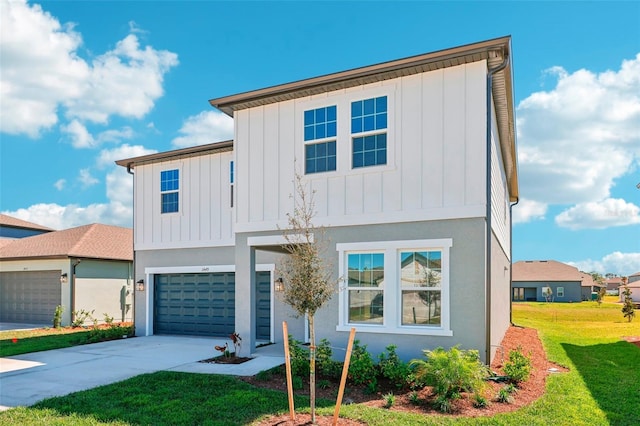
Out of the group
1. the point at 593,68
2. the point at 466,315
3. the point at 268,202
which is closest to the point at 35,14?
the point at 268,202

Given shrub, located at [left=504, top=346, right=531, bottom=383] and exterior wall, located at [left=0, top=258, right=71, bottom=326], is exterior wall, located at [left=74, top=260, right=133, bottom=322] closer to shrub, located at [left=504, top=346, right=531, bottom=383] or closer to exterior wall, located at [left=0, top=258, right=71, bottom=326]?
exterior wall, located at [left=0, top=258, right=71, bottom=326]

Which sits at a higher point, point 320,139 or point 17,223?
point 320,139

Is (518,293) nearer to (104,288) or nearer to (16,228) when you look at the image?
(104,288)

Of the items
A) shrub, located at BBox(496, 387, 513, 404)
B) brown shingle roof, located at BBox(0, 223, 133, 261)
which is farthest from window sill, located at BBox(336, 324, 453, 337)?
brown shingle roof, located at BBox(0, 223, 133, 261)

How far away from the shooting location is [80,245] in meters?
18.8

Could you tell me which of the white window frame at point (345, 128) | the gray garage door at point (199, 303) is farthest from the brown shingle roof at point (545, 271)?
the white window frame at point (345, 128)

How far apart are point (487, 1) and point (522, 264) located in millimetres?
53399

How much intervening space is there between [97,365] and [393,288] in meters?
6.37

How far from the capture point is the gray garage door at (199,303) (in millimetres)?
14000

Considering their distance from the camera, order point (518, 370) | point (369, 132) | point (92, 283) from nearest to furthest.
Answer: point (518, 370) → point (369, 132) → point (92, 283)

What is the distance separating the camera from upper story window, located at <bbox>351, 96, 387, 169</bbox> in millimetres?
8945

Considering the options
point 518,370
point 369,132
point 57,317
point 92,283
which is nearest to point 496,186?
point 369,132

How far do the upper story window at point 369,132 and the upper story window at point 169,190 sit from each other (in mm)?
7868

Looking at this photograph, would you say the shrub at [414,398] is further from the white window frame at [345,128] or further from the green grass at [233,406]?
the white window frame at [345,128]
